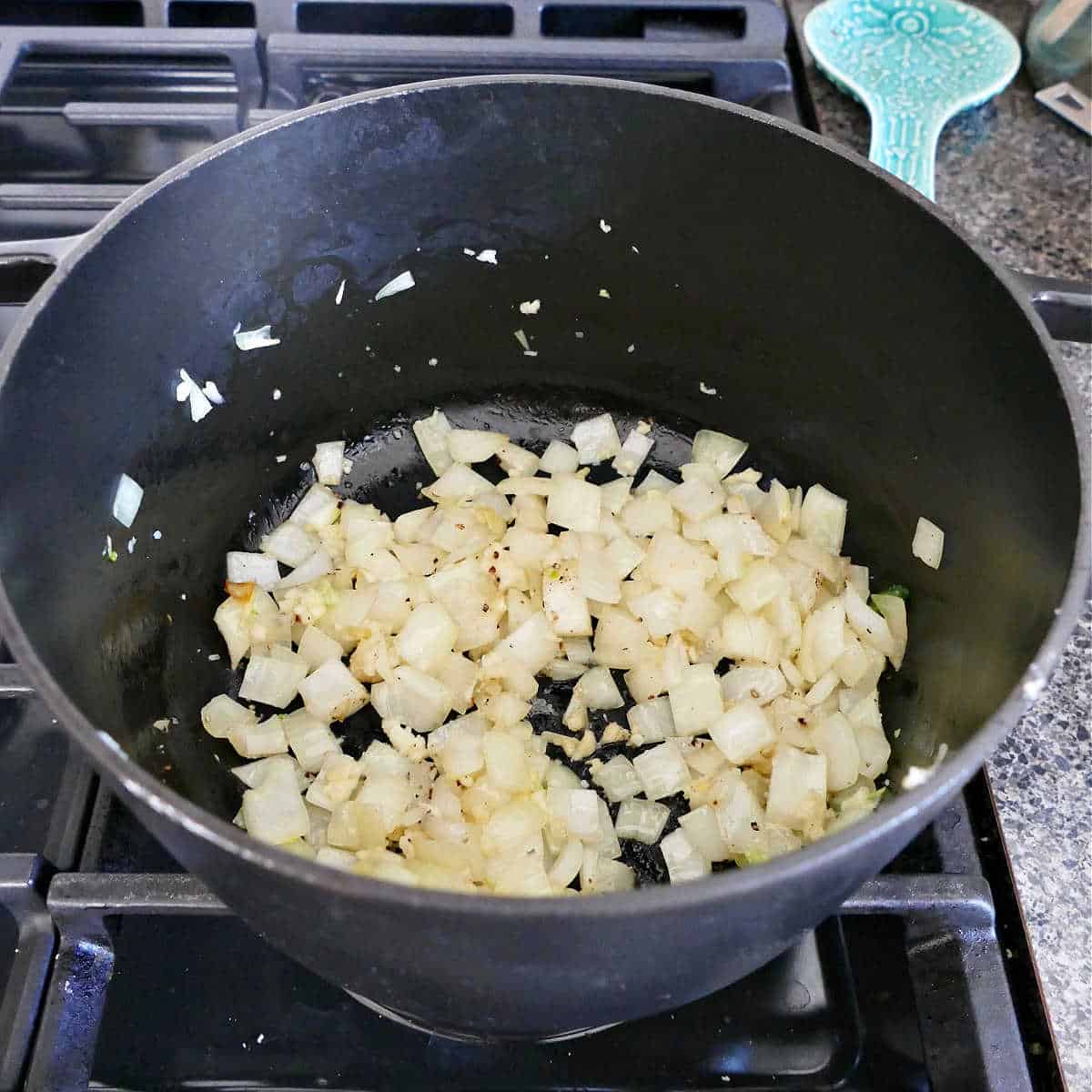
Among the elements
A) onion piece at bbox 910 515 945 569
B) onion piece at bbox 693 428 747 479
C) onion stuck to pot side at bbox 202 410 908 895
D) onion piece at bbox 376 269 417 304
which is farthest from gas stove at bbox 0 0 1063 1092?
onion piece at bbox 693 428 747 479

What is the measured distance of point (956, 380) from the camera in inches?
35.7

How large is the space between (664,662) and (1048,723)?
13.7 inches

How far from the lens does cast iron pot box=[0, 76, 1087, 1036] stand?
1.81 ft

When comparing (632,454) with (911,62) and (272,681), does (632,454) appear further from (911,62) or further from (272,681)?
(911,62)

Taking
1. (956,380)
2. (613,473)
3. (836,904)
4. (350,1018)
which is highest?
(956,380)

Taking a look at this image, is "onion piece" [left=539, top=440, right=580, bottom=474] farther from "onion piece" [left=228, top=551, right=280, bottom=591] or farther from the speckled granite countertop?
the speckled granite countertop

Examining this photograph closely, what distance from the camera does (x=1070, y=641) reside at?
0.93 m

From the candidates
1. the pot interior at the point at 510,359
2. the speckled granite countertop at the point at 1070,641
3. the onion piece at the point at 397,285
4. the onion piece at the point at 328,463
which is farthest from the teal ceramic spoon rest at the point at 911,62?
the onion piece at the point at 328,463

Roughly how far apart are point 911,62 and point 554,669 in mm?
887

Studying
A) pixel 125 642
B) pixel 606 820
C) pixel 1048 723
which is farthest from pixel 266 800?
pixel 1048 723

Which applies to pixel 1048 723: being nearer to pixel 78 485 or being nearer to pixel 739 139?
pixel 739 139

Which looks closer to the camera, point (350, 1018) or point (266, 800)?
point (350, 1018)

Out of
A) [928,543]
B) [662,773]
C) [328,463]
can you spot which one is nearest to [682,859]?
[662,773]

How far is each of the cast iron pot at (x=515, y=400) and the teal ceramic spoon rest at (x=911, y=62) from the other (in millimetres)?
322
